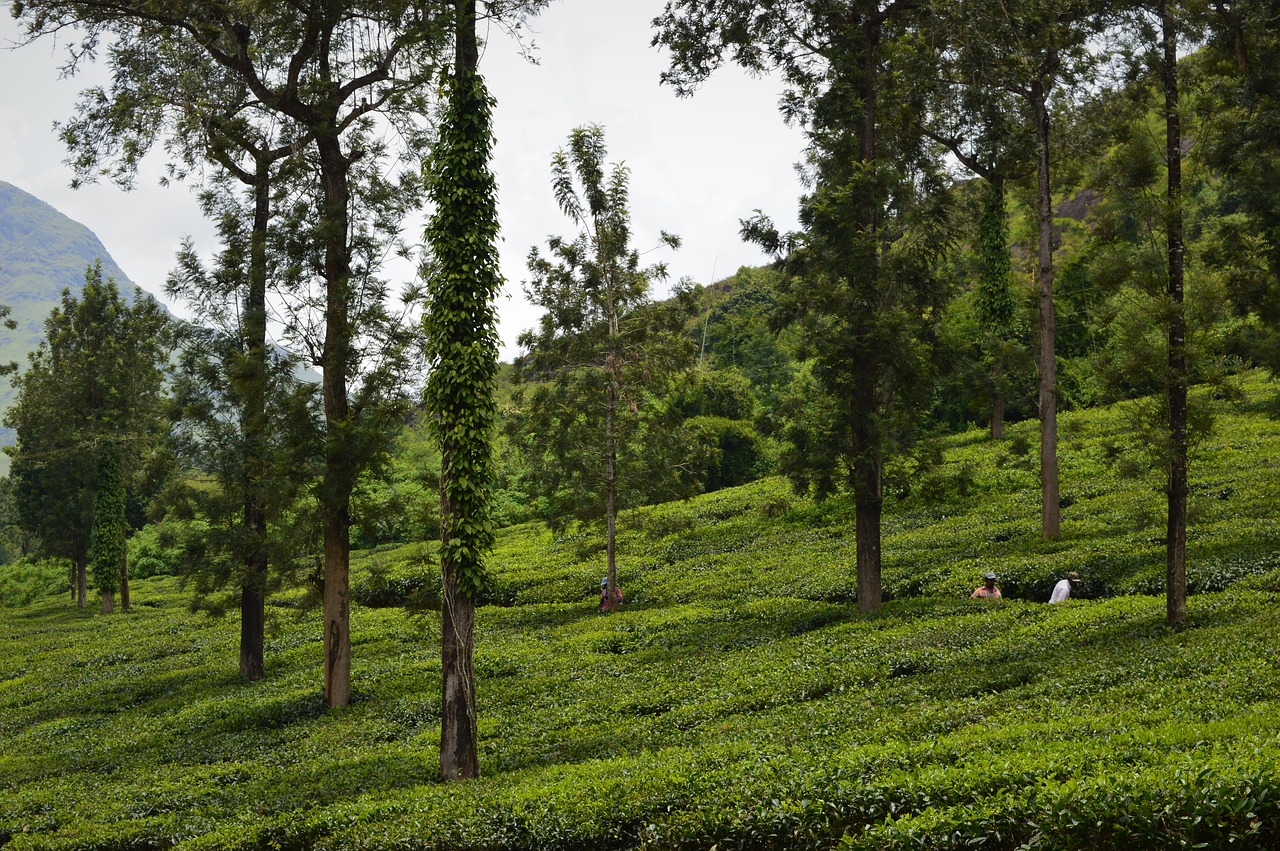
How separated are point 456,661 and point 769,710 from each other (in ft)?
17.2

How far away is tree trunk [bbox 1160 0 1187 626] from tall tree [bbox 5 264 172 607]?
41126 millimetres

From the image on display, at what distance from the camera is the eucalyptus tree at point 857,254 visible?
68.5ft

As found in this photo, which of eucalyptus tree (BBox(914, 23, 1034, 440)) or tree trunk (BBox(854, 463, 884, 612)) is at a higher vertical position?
eucalyptus tree (BBox(914, 23, 1034, 440))

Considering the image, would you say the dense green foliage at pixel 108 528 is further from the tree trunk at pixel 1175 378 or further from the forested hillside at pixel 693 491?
the tree trunk at pixel 1175 378

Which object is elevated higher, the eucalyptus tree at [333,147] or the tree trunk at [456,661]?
the eucalyptus tree at [333,147]

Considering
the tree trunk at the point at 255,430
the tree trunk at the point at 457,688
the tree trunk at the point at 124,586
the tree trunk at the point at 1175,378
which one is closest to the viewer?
the tree trunk at the point at 457,688

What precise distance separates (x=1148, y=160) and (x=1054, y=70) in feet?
30.4

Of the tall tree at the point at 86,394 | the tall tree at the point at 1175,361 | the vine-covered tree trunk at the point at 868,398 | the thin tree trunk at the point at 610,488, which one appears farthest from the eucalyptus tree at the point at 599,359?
the tall tree at the point at 86,394

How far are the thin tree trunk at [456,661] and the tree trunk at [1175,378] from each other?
1211 cm

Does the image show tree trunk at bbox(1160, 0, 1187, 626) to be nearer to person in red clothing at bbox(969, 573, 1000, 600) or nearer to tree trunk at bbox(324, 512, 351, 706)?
person in red clothing at bbox(969, 573, 1000, 600)

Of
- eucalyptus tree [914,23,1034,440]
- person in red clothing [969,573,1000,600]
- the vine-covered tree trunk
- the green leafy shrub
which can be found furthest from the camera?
the green leafy shrub

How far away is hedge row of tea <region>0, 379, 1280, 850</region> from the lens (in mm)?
9128

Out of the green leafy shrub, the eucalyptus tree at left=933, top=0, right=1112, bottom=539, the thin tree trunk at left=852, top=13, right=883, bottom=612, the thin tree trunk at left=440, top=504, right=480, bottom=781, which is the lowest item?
the green leafy shrub

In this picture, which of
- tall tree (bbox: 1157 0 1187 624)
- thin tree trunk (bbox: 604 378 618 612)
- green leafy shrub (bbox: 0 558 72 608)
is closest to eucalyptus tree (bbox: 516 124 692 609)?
thin tree trunk (bbox: 604 378 618 612)
